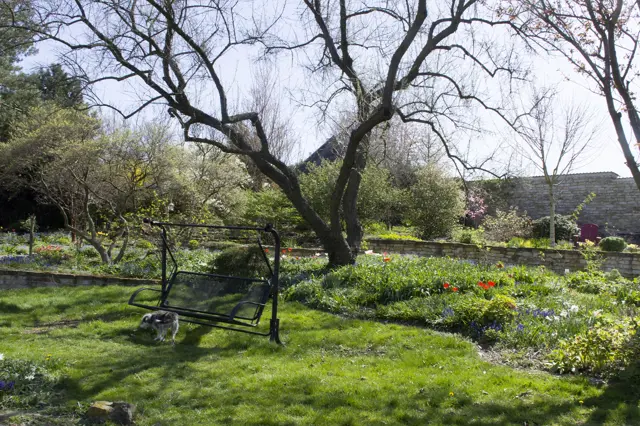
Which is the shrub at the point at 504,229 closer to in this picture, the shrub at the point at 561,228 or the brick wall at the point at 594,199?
the shrub at the point at 561,228

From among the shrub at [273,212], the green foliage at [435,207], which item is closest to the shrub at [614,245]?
the green foliage at [435,207]

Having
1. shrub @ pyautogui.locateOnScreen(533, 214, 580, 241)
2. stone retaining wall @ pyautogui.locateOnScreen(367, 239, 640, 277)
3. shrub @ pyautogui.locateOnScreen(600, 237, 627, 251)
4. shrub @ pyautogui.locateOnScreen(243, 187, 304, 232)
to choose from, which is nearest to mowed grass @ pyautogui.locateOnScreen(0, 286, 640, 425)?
stone retaining wall @ pyautogui.locateOnScreen(367, 239, 640, 277)

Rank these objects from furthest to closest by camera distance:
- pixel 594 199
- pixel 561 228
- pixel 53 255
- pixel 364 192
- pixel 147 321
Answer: pixel 594 199
pixel 561 228
pixel 364 192
pixel 53 255
pixel 147 321

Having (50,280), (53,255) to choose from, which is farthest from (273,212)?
(50,280)

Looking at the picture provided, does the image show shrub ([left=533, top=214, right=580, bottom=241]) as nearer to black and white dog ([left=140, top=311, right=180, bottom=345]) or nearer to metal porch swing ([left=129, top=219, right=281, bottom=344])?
metal porch swing ([left=129, top=219, right=281, bottom=344])

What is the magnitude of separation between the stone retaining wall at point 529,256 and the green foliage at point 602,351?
5.59 meters

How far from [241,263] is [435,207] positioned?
35.7ft

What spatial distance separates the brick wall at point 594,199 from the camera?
20562 mm

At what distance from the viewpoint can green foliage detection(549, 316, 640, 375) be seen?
447 centimetres

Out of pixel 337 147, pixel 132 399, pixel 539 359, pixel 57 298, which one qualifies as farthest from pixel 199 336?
pixel 337 147

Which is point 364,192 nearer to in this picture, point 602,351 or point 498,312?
point 498,312

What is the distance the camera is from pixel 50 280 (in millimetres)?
8797

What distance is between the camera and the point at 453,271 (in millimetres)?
8516

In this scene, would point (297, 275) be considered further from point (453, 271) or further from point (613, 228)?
point (613, 228)
